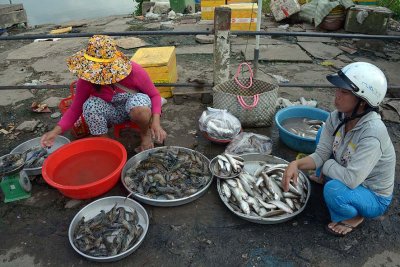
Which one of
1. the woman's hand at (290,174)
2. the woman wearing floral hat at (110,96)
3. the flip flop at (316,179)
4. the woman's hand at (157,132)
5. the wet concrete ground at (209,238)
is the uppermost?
the woman wearing floral hat at (110,96)

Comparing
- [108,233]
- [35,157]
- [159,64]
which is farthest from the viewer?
[159,64]

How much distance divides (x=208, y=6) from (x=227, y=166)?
7711 millimetres

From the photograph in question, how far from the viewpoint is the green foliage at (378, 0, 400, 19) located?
9.26 meters

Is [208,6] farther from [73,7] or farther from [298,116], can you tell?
[73,7]

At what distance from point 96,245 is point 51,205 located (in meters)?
0.83

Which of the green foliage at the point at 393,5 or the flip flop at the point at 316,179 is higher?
the green foliage at the point at 393,5

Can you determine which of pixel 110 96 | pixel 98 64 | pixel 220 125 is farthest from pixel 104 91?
pixel 220 125

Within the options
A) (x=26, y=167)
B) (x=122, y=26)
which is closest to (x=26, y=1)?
(x=122, y=26)

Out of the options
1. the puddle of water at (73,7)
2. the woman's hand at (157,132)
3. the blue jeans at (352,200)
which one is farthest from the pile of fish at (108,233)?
the puddle of water at (73,7)

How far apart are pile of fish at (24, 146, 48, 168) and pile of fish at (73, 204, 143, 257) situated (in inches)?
42.0

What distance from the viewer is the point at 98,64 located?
2.62 m

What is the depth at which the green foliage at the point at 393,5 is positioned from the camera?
30.4 ft

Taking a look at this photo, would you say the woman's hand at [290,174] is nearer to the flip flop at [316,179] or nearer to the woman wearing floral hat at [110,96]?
the flip flop at [316,179]

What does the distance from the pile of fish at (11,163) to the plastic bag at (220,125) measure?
6.24 feet
